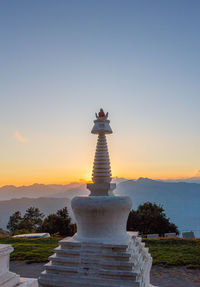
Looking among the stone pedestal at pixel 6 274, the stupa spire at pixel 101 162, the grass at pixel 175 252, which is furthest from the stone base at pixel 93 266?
the grass at pixel 175 252

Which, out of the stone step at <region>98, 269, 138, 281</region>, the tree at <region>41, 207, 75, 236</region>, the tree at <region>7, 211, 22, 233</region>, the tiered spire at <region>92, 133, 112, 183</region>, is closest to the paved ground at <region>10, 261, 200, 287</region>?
the stone step at <region>98, 269, 138, 281</region>

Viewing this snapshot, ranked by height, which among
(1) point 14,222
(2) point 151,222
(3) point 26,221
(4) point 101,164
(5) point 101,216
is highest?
(4) point 101,164

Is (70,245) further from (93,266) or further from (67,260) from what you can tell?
(93,266)

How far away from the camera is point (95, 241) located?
7.20 meters

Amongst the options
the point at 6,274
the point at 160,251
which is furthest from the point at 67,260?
the point at 160,251

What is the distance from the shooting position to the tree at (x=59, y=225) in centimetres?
3092

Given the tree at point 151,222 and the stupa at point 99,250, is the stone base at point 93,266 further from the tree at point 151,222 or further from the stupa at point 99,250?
the tree at point 151,222

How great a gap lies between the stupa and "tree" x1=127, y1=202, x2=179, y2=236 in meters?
24.0

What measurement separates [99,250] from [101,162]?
2377mm

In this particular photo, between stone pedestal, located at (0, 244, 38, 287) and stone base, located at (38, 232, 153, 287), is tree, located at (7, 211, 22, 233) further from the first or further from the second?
stone base, located at (38, 232, 153, 287)

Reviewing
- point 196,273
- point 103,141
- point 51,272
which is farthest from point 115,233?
point 196,273

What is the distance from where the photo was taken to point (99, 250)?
7.03 meters

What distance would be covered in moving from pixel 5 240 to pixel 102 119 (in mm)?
14430

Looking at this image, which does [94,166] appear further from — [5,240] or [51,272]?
[5,240]
